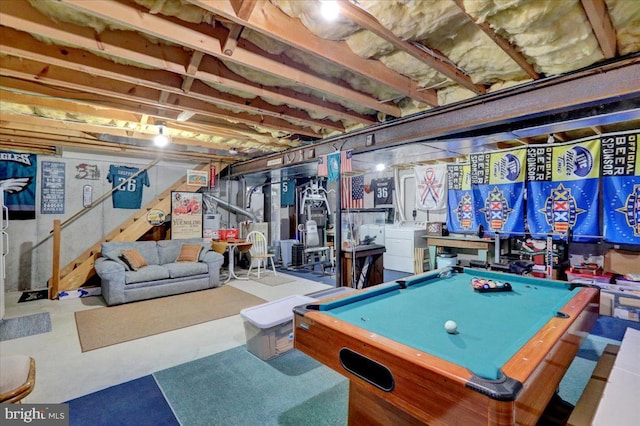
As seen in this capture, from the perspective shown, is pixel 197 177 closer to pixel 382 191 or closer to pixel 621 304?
pixel 382 191

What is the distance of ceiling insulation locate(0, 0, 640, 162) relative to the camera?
173 centimetres

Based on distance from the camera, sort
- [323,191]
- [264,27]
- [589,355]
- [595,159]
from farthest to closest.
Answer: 1. [323,191]
2. [595,159]
3. [589,355]
4. [264,27]

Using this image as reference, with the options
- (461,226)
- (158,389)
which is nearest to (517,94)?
(461,226)

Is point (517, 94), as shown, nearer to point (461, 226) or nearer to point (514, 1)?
point (514, 1)

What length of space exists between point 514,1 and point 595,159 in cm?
377

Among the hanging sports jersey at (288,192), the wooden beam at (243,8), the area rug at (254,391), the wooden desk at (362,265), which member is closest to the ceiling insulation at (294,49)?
the wooden beam at (243,8)

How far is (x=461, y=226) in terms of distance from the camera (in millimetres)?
5617

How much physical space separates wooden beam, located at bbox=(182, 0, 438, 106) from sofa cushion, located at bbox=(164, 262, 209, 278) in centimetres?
443

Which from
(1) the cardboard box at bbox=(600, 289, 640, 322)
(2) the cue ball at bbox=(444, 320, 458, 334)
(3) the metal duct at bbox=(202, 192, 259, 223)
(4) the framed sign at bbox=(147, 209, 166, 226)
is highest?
(3) the metal duct at bbox=(202, 192, 259, 223)

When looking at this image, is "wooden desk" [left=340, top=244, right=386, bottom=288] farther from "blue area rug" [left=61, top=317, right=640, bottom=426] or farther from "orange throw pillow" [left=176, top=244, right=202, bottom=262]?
"orange throw pillow" [left=176, top=244, right=202, bottom=262]

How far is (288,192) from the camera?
7918mm

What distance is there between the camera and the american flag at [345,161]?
4270 mm

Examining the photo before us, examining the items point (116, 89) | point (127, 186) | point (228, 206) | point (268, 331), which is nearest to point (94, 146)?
point (127, 186)

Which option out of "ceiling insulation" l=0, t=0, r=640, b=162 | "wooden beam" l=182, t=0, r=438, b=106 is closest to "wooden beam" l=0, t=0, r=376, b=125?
"ceiling insulation" l=0, t=0, r=640, b=162
